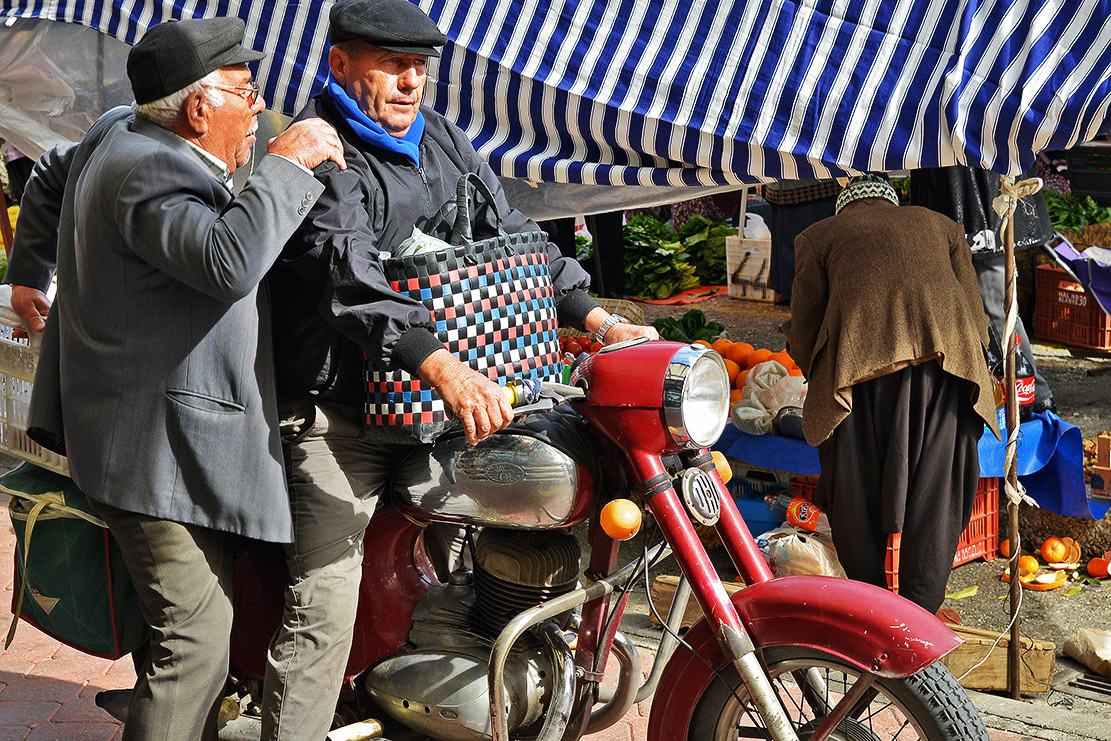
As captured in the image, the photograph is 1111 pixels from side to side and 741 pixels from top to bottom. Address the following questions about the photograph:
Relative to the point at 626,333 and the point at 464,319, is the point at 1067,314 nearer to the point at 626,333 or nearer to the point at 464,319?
the point at 626,333

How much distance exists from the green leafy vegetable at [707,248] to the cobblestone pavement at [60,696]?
6.81 meters

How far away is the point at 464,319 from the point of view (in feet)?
7.23

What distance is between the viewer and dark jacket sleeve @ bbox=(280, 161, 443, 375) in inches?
82.3

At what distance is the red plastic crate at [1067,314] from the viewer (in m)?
7.89

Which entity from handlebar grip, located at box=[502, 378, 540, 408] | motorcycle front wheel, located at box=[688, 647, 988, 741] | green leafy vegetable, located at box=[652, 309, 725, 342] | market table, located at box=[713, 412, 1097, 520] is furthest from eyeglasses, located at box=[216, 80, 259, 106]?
green leafy vegetable, located at box=[652, 309, 725, 342]

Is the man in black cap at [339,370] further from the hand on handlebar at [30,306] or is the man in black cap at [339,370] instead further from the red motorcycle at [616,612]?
the hand on handlebar at [30,306]

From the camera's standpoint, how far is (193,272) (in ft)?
6.72

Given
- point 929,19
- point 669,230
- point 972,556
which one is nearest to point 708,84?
point 929,19

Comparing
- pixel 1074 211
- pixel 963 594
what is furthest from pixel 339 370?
pixel 1074 211

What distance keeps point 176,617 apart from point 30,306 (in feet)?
3.12

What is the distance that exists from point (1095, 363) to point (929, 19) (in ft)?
17.0

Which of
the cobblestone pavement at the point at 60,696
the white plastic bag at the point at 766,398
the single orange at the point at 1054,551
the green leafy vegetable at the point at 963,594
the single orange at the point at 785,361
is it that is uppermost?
the single orange at the point at 785,361

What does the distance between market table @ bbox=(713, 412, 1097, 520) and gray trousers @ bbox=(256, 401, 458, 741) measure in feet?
8.35

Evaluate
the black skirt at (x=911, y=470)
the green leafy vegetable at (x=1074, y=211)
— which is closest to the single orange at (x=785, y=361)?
the black skirt at (x=911, y=470)
